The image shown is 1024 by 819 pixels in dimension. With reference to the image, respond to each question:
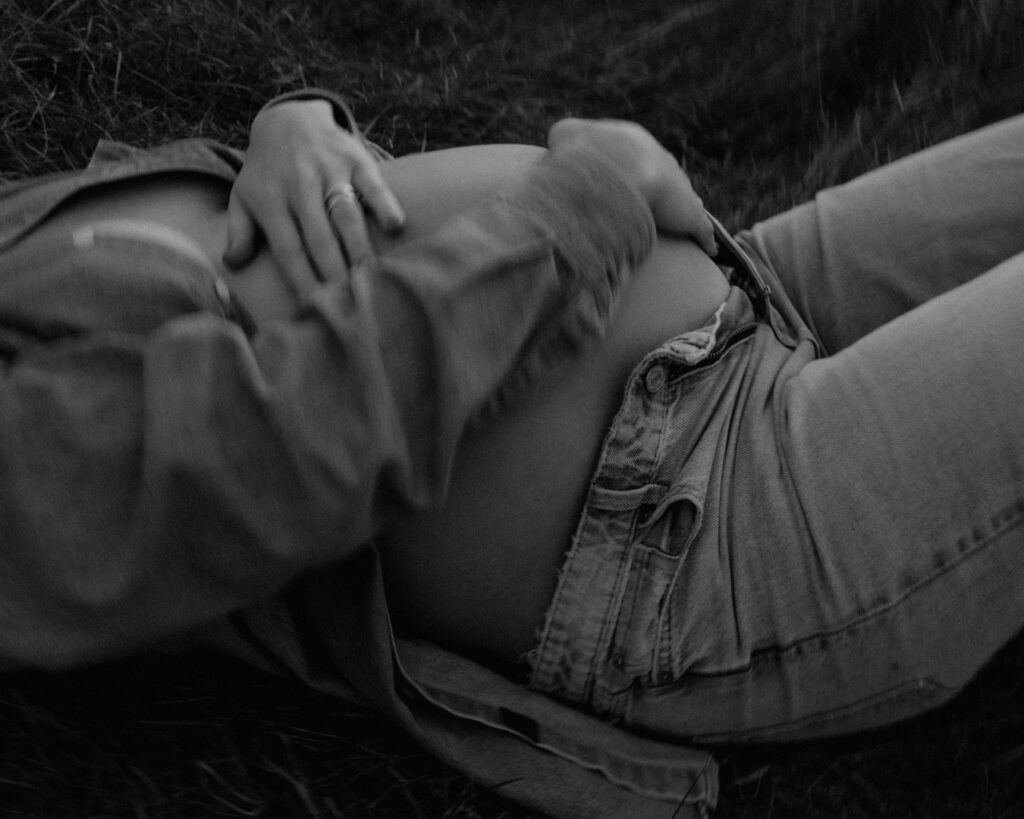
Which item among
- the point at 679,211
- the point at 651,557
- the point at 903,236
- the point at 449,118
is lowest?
the point at 449,118

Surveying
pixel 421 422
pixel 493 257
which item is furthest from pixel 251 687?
pixel 493 257

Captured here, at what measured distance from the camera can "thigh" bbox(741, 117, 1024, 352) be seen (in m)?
1.30

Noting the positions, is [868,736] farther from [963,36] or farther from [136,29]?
[136,29]

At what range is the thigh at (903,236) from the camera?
1.30 metres

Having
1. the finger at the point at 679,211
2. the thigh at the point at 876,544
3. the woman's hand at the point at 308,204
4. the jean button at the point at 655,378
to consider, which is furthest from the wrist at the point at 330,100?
the thigh at the point at 876,544

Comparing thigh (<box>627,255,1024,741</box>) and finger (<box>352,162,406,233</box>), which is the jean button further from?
finger (<box>352,162,406,233</box>)

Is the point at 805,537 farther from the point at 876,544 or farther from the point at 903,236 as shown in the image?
the point at 903,236

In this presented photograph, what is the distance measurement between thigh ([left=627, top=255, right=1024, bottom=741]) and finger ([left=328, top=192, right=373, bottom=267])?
46cm

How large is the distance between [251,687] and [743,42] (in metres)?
1.91

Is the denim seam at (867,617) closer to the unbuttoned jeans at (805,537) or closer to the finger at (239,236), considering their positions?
the unbuttoned jeans at (805,537)

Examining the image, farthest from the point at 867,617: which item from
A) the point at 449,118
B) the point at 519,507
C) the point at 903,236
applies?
the point at 449,118

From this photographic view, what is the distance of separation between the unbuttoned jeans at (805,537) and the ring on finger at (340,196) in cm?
36

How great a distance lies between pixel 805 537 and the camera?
99cm

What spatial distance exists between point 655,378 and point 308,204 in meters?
0.41
